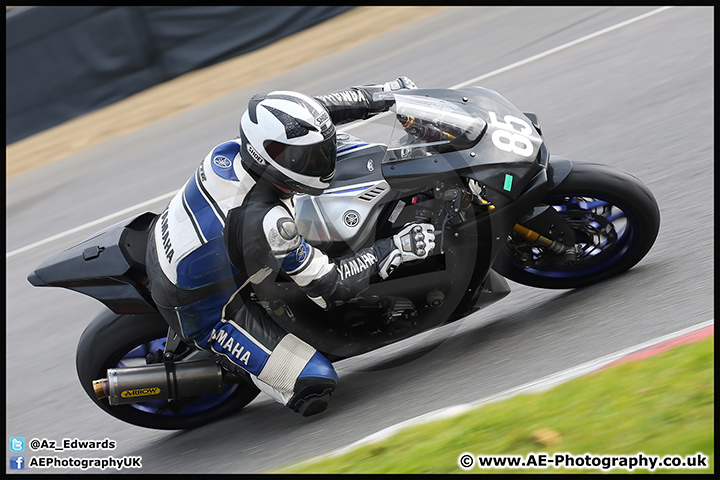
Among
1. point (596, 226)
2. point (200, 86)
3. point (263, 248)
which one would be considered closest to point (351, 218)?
point (263, 248)

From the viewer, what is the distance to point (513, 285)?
196 inches

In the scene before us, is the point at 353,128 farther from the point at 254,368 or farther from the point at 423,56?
the point at 254,368

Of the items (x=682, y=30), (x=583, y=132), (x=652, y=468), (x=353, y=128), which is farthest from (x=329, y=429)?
(x=682, y=30)

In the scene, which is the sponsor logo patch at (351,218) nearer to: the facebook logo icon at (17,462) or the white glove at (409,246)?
the white glove at (409,246)

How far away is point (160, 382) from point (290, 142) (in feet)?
5.04

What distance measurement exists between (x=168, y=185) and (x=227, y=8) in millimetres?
3928

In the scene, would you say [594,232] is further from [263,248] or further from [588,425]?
[263,248]

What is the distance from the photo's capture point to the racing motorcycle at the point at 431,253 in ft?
12.9

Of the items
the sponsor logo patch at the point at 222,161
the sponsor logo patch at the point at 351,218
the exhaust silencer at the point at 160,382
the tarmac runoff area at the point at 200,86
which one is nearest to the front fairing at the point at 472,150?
the sponsor logo patch at the point at 351,218

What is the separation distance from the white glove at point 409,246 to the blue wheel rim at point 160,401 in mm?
1358

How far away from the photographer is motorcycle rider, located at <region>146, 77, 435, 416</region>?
3609mm

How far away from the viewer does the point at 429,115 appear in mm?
3965

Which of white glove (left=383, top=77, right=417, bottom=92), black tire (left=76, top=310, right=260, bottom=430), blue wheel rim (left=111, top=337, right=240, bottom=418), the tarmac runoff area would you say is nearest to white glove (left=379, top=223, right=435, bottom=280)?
white glove (left=383, top=77, right=417, bottom=92)

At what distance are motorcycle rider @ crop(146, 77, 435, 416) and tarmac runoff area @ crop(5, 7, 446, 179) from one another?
6818 mm
